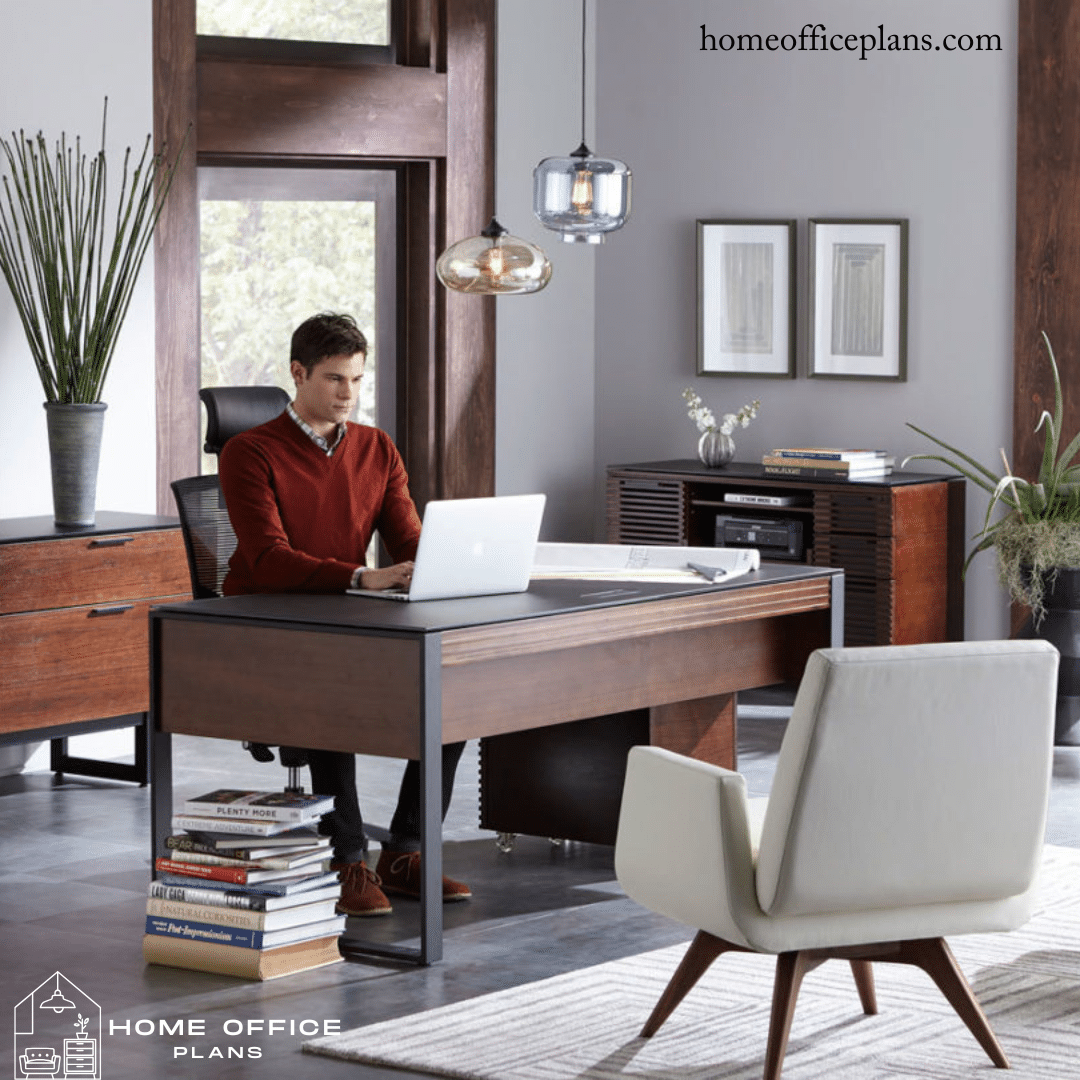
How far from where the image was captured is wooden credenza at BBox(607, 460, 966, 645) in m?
7.67

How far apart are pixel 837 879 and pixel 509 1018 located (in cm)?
81

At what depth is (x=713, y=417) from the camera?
857 centimetres

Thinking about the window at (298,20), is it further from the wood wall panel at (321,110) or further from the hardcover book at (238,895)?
the hardcover book at (238,895)

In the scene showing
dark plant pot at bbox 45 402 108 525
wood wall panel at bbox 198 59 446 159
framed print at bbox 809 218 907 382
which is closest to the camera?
dark plant pot at bbox 45 402 108 525

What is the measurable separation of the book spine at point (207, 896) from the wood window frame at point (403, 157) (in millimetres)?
2642

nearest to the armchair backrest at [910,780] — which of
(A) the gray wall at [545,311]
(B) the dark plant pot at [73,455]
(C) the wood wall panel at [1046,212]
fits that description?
(B) the dark plant pot at [73,455]

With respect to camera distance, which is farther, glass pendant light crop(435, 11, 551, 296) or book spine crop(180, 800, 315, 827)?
glass pendant light crop(435, 11, 551, 296)

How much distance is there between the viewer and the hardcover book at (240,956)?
180 inches

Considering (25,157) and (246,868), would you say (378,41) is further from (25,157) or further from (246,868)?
(246,868)

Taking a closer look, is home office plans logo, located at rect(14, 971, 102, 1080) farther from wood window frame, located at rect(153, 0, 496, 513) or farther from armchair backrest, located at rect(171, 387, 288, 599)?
wood window frame, located at rect(153, 0, 496, 513)

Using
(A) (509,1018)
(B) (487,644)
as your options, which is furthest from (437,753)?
(A) (509,1018)

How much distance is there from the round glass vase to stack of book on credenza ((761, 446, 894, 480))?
0.23 m

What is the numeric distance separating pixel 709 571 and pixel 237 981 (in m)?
1.57

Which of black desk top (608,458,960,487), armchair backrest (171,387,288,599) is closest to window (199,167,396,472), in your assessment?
black desk top (608,458,960,487)
